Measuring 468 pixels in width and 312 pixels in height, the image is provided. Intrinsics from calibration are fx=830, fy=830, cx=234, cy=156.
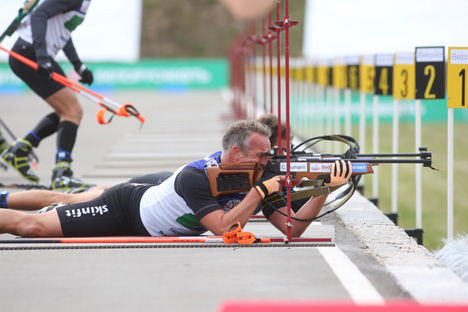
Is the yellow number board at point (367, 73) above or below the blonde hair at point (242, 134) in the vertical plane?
above

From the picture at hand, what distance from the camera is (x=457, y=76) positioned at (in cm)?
628

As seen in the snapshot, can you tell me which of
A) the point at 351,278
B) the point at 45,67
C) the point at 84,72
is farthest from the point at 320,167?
the point at 84,72

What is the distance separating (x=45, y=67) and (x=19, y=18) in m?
0.91

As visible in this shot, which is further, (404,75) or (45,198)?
(404,75)

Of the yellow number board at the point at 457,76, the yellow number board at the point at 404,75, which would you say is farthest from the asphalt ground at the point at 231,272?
the yellow number board at the point at 404,75

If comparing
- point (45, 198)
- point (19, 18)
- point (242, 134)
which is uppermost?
point (19, 18)

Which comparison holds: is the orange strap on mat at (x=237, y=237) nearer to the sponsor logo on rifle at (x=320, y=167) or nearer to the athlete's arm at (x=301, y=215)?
the athlete's arm at (x=301, y=215)

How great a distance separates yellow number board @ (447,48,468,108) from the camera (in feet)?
20.4

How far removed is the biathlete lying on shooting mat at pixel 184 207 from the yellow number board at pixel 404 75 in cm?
270

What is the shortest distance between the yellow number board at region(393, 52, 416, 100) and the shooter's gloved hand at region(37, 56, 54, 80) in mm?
3327

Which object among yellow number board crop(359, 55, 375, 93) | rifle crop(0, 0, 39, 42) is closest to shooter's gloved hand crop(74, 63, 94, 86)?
rifle crop(0, 0, 39, 42)

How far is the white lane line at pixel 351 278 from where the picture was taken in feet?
13.2

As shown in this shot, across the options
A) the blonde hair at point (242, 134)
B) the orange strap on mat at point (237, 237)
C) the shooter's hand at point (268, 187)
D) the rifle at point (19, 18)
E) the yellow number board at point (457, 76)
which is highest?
the rifle at point (19, 18)

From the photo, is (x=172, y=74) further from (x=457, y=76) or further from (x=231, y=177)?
(x=231, y=177)
